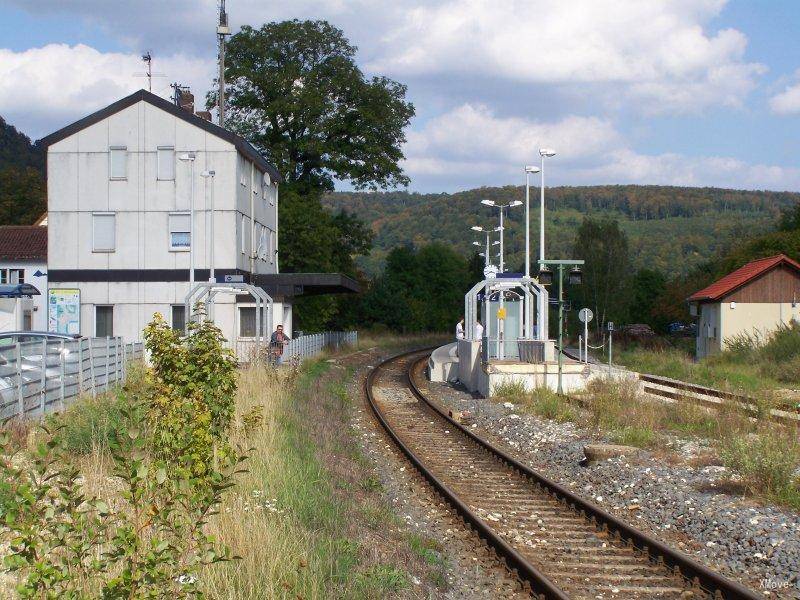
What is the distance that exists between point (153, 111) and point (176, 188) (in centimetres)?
324

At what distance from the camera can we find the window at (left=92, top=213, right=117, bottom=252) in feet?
128

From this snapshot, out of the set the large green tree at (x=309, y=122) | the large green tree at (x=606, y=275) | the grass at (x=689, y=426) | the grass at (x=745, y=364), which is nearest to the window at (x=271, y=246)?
the large green tree at (x=309, y=122)

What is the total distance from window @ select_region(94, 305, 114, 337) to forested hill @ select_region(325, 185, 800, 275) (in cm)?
10109

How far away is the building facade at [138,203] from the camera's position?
127 feet

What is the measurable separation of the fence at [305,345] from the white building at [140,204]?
8.01 ft

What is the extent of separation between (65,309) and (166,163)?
7.10 m

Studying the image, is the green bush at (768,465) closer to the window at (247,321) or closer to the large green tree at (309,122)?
the window at (247,321)

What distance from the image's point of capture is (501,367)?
2514cm

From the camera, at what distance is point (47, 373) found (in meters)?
16.8

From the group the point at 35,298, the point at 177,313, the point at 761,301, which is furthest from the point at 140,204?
the point at 761,301

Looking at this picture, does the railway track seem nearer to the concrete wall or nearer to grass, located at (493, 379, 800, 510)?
grass, located at (493, 379, 800, 510)

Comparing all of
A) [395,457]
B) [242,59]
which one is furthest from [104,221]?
[395,457]

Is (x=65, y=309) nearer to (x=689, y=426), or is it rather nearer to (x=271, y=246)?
(x=271, y=246)

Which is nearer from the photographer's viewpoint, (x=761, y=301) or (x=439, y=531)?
(x=439, y=531)
